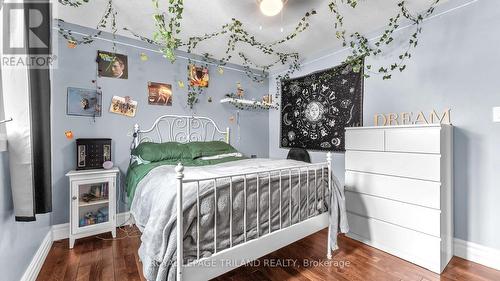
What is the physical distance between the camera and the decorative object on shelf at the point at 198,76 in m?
3.33

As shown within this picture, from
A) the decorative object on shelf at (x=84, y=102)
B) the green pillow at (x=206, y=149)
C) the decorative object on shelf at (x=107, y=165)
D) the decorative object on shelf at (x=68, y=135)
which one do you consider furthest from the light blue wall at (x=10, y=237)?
the green pillow at (x=206, y=149)

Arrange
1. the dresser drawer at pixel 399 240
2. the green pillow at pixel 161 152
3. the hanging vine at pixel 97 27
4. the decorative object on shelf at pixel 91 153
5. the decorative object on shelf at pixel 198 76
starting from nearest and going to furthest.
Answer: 1. the dresser drawer at pixel 399 240
2. the hanging vine at pixel 97 27
3. the decorative object on shelf at pixel 91 153
4. the green pillow at pixel 161 152
5. the decorative object on shelf at pixel 198 76

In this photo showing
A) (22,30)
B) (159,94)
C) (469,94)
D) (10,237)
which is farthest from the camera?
(159,94)

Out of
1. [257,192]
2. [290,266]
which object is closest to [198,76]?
[257,192]

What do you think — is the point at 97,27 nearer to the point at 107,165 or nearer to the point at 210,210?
the point at 107,165

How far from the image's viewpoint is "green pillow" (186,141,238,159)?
2.83 m

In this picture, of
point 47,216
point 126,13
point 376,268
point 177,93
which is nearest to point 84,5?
point 126,13

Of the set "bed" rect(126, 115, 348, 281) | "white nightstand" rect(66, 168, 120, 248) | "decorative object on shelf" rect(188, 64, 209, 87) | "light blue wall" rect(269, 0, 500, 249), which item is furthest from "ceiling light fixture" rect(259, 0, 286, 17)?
"white nightstand" rect(66, 168, 120, 248)

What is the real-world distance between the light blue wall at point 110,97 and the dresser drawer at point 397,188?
2.07 m

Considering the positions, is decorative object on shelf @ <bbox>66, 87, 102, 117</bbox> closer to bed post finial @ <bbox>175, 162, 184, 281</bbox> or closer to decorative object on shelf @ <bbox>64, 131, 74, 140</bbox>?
decorative object on shelf @ <bbox>64, 131, 74, 140</bbox>

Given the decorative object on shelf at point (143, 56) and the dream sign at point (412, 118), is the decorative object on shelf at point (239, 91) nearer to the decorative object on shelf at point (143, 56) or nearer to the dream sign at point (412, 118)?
the decorative object on shelf at point (143, 56)

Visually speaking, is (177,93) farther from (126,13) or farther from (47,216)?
(47,216)

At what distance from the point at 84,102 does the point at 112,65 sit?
560 mm

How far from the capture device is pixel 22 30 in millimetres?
1180
